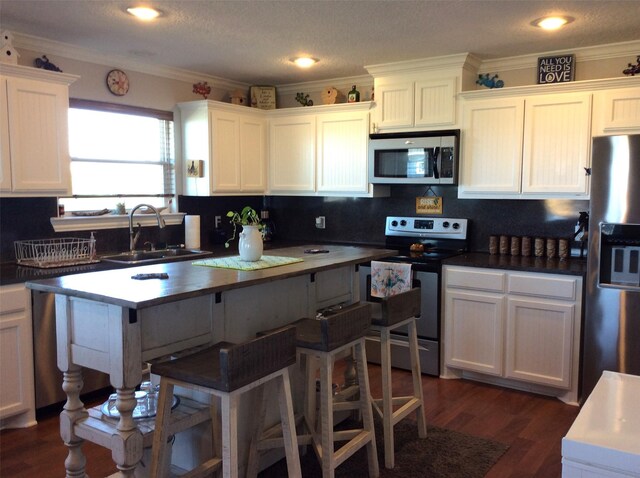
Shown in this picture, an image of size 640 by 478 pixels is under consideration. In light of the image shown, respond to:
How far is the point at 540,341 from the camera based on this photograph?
369 cm

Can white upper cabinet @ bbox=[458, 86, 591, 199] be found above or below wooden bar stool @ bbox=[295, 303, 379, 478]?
above

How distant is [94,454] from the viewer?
288cm

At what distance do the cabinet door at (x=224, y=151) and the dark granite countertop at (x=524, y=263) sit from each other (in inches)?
78.4

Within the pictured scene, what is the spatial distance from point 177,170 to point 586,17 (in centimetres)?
327

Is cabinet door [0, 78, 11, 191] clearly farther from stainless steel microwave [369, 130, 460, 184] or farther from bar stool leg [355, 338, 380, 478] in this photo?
stainless steel microwave [369, 130, 460, 184]

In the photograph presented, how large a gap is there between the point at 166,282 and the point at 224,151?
261 centimetres

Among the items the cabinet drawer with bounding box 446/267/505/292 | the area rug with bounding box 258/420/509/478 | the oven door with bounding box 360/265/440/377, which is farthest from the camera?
the oven door with bounding box 360/265/440/377

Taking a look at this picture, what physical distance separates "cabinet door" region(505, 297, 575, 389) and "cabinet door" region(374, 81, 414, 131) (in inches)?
64.0

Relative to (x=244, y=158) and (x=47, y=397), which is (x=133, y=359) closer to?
(x=47, y=397)

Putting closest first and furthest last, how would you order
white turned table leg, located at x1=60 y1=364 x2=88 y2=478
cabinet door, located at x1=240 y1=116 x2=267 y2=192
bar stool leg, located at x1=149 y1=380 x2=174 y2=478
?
bar stool leg, located at x1=149 y1=380 x2=174 y2=478, white turned table leg, located at x1=60 y1=364 x2=88 y2=478, cabinet door, located at x1=240 y1=116 x2=267 y2=192

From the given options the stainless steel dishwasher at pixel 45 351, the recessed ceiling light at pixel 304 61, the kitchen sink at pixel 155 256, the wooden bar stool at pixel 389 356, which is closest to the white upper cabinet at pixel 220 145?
the kitchen sink at pixel 155 256

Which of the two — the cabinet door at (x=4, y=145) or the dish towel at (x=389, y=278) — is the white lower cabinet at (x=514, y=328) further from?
the cabinet door at (x=4, y=145)

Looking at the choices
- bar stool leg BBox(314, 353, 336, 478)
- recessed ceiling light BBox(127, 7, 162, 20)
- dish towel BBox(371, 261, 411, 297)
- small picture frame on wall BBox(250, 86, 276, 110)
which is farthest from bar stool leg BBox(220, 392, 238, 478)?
small picture frame on wall BBox(250, 86, 276, 110)

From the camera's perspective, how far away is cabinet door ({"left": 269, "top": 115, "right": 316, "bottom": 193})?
4926mm
